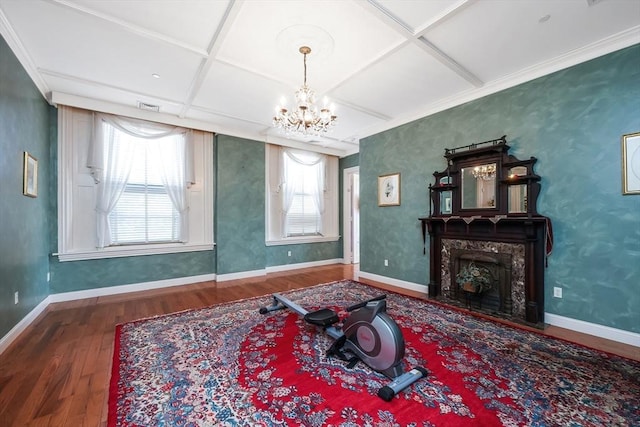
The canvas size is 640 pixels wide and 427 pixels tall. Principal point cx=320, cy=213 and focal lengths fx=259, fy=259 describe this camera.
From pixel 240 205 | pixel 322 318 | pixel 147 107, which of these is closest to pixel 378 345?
pixel 322 318

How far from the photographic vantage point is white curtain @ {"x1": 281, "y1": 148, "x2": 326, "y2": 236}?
593 cm

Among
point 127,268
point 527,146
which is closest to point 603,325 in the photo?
point 527,146

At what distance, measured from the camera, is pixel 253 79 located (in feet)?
10.5

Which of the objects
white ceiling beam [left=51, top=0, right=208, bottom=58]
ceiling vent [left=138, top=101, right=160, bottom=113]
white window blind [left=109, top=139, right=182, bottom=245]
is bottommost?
white window blind [left=109, top=139, right=182, bottom=245]

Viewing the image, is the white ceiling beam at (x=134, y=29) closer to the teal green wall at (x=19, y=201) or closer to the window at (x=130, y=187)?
the teal green wall at (x=19, y=201)

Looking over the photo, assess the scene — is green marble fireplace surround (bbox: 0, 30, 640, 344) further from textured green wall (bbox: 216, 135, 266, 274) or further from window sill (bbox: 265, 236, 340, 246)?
window sill (bbox: 265, 236, 340, 246)

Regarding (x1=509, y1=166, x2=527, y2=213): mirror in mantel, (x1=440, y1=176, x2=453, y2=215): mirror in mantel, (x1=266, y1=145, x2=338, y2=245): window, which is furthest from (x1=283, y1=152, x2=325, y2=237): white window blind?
(x1=509, y1=166, x2=527, y2=213): mirror in mantel

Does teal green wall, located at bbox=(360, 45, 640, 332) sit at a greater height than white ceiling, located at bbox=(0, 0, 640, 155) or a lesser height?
lesser

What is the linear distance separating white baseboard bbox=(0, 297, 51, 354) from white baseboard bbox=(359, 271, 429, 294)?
4.65 m

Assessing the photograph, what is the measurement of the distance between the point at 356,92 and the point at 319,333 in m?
3.08

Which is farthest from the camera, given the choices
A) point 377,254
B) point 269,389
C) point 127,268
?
point 377,254

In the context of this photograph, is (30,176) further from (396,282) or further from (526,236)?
(526,236)

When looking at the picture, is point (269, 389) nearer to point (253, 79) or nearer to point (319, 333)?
point (319, 333)

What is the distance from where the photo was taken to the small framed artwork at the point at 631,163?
2.42m
